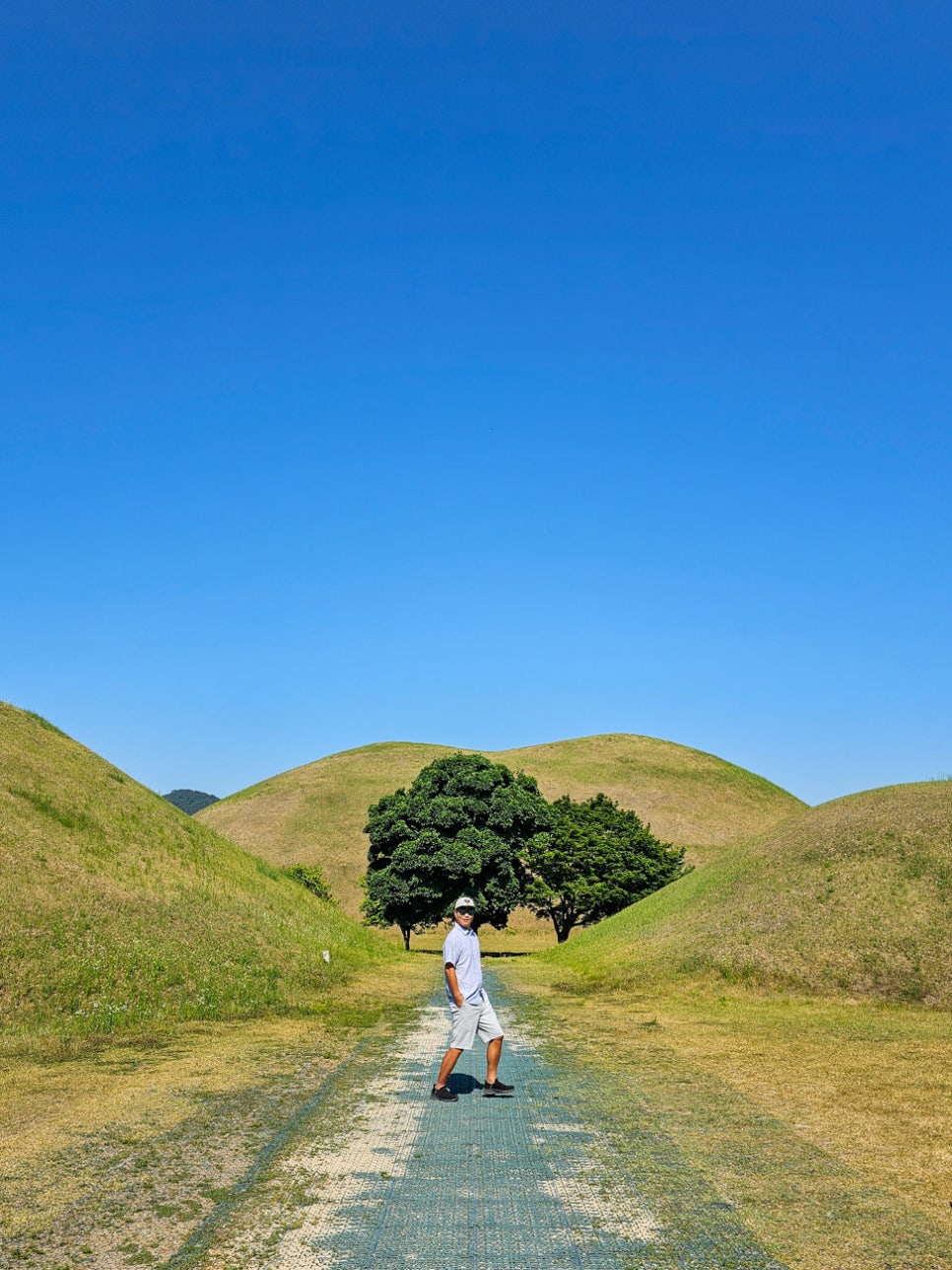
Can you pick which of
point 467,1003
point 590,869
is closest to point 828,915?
point 467,1003

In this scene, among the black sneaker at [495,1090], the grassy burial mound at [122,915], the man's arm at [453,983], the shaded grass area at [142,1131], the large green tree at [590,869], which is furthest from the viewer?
the large green tree at [590,869]

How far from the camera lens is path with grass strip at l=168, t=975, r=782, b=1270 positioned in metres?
7.00

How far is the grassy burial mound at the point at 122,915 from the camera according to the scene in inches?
795

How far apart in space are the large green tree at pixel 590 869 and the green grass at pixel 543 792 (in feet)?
124

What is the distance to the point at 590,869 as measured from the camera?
62.2m

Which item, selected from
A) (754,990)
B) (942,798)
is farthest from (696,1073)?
(942,798)

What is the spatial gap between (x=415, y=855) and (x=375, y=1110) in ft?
159

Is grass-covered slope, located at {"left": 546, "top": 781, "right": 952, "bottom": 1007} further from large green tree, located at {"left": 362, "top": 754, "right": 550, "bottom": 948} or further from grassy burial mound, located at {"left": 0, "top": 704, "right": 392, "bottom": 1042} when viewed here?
large green tree, located at {"left": 362, "top": 754, "right": 550, "bottom": 948}

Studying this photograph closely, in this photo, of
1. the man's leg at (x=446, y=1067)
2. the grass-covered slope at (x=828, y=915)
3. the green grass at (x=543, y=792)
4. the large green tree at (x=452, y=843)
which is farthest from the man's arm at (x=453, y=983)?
the green grass at (x=543, y=792)

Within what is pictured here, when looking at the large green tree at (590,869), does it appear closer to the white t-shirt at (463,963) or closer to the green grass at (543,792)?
the green grass at (543,792)

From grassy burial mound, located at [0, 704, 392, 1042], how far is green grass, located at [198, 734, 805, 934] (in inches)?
2749

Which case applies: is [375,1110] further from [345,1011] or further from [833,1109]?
[345,1011]

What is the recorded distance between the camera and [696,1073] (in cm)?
1453

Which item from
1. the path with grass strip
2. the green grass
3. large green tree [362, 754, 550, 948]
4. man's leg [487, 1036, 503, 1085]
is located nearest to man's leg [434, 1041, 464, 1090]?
the path with grass strip
